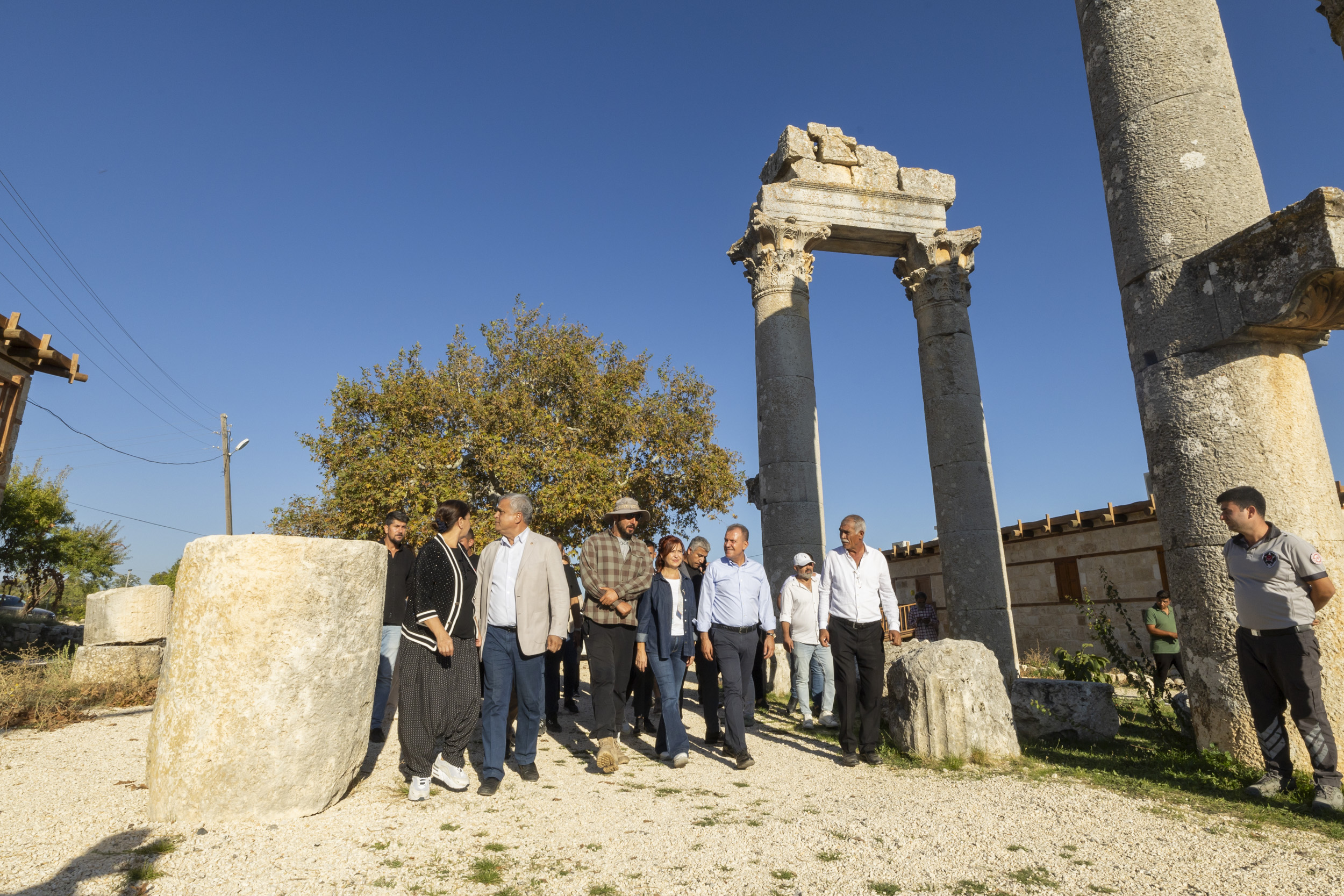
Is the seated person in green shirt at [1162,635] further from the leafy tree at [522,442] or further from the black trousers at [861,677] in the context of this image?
the leafy tree at [522,442]

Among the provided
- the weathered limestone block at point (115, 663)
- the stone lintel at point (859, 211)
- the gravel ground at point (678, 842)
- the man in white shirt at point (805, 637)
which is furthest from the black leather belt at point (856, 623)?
the weathered limestone block at point (115, 663)

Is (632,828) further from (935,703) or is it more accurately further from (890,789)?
(935,703)

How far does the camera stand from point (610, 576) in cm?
577

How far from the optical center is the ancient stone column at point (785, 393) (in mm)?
10789

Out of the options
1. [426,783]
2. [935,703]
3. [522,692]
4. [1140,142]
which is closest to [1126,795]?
[935,703]

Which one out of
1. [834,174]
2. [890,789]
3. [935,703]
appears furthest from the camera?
[834,174]

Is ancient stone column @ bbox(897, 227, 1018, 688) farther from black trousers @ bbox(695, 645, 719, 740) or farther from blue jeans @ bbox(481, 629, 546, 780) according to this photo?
blue jeans @ bbox(481, 629, 546, 780)

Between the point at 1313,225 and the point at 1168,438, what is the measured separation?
A: 149 cm

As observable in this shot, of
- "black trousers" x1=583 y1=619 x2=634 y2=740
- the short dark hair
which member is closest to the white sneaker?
"black trousers" x1=583 y1=619 x2=634 y2=740

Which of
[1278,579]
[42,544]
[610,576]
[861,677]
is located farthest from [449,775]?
[42,544]

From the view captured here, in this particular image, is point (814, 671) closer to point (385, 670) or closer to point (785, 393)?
point (385, 670)

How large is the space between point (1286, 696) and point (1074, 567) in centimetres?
1403

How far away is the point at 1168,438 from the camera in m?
5.15

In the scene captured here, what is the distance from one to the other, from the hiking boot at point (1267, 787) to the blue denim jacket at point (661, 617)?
3.53 meters
